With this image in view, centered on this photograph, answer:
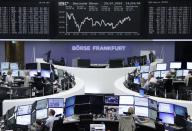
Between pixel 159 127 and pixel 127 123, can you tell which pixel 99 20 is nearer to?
pixel 127 123

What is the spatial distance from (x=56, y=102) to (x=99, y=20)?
689 cm

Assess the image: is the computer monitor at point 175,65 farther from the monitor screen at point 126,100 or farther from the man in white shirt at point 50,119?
the man in white shirt at point 50,119

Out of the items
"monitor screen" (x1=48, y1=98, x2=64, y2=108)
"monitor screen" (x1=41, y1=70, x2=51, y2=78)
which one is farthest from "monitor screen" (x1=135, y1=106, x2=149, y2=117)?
"monitor screen" (x1=41, y1=70, x2=51, y2=78)

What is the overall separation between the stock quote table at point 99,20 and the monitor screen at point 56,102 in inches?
262

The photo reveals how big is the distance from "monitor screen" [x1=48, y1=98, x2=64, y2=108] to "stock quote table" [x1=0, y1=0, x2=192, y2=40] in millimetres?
6654

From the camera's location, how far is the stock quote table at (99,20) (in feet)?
53.6

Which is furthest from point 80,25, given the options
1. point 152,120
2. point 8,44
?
point 152,120

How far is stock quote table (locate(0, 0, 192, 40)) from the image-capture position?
1634cm

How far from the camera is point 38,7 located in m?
16.3

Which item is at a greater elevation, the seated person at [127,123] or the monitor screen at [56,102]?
the monitor screen at [56,102]

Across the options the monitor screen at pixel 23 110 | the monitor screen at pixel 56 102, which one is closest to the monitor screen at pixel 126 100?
the monitor screen at pixel 56 102

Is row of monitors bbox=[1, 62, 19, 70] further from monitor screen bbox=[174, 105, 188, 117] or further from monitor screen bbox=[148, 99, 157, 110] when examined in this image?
monitor screen bbox=[174, 105, 188, 117]

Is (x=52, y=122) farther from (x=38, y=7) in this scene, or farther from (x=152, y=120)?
(x=38, y=7)

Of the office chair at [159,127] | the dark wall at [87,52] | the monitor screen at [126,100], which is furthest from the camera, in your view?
the dark wall at [87,52]
